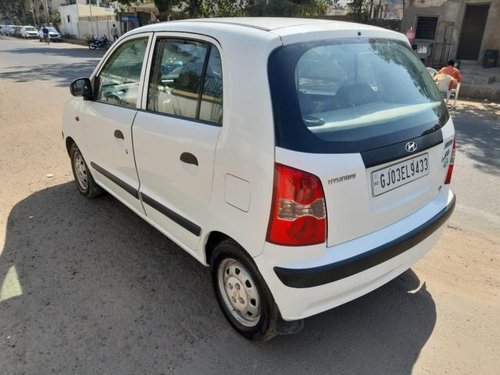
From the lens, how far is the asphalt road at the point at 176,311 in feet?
8.06

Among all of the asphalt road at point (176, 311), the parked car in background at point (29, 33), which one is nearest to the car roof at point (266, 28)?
the asphalt road at point (176, 311)

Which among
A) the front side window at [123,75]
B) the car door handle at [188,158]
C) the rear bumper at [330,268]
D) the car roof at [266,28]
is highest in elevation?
the car roof at [266,28]

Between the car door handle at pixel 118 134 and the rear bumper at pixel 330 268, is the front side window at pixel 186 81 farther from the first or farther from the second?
the rear bumper at pixel 330 268

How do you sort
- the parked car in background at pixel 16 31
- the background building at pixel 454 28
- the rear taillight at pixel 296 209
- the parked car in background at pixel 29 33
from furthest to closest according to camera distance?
the parked car in background at pixel 16 31 → the parked car in background at pixel 29 33 → the background building at pixel 454 28 → the rear taillight at pixel 296 209

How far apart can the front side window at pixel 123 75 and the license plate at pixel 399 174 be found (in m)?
1.95

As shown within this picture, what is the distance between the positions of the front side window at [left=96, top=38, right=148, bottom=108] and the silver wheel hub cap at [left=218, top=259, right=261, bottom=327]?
151cm

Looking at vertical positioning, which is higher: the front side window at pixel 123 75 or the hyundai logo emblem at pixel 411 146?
the front side window at pixel 123 75

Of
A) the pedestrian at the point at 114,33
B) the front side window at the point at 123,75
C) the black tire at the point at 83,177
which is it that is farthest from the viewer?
the pedestrian at the point at 114,33

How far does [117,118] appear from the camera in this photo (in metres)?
3.42

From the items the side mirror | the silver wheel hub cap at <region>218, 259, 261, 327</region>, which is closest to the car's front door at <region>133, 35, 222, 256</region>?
the silver wheel hub cap at <region>218, 259, 261, 327</region>

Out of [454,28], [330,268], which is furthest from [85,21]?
[330,268]

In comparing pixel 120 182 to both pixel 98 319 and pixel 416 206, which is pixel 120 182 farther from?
pixel 416 206

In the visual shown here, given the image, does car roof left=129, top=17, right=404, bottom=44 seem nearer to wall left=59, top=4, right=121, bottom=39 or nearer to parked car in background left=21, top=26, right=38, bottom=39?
wall left=59, top=4, right=121, bottom=39

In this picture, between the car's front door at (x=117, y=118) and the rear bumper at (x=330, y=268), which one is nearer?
the rear bumper at (x=330, y=268)
